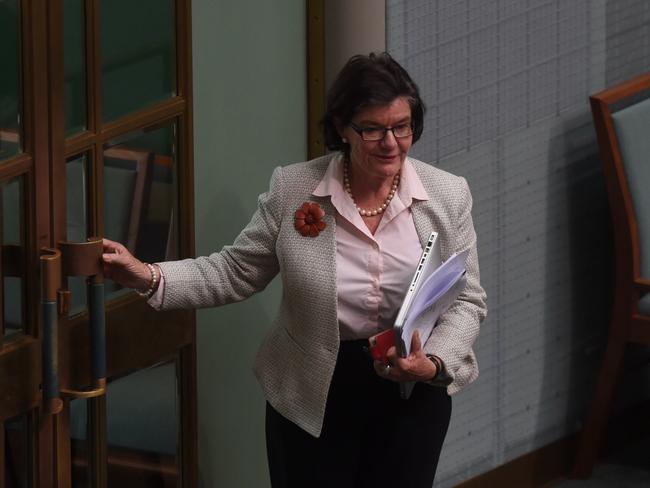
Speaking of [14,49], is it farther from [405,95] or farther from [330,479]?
[330,479]

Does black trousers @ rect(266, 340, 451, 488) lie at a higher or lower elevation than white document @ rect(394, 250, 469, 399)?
lower

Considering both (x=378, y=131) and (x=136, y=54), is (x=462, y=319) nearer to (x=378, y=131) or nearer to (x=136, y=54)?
(x=378, y=131)

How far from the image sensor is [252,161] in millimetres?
3404

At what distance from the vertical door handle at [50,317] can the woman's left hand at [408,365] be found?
1.97 feet

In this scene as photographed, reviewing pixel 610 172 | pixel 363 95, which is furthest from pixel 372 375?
pixel 610 172

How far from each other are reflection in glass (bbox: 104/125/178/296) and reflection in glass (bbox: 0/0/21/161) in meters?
0.24

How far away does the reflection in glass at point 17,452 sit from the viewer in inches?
115

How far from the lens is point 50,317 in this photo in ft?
9.21

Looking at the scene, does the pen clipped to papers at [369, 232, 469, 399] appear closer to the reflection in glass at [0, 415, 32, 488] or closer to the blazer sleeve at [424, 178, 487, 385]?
the blazer sleeve at [424, 178, 487, 385]

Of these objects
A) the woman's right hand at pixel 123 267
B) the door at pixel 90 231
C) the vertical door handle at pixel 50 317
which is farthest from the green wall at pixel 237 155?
the vertical door handle at pixel 50 317

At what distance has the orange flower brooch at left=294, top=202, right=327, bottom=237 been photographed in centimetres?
292

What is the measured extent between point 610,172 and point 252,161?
1.22 meters

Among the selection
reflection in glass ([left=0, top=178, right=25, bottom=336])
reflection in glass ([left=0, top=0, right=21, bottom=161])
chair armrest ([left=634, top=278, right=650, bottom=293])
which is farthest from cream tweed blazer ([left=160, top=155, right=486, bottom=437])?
chair armrest ([left=634, top=278, right=650, bottom=293])

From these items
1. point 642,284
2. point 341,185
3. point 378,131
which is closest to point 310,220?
point 341,185
